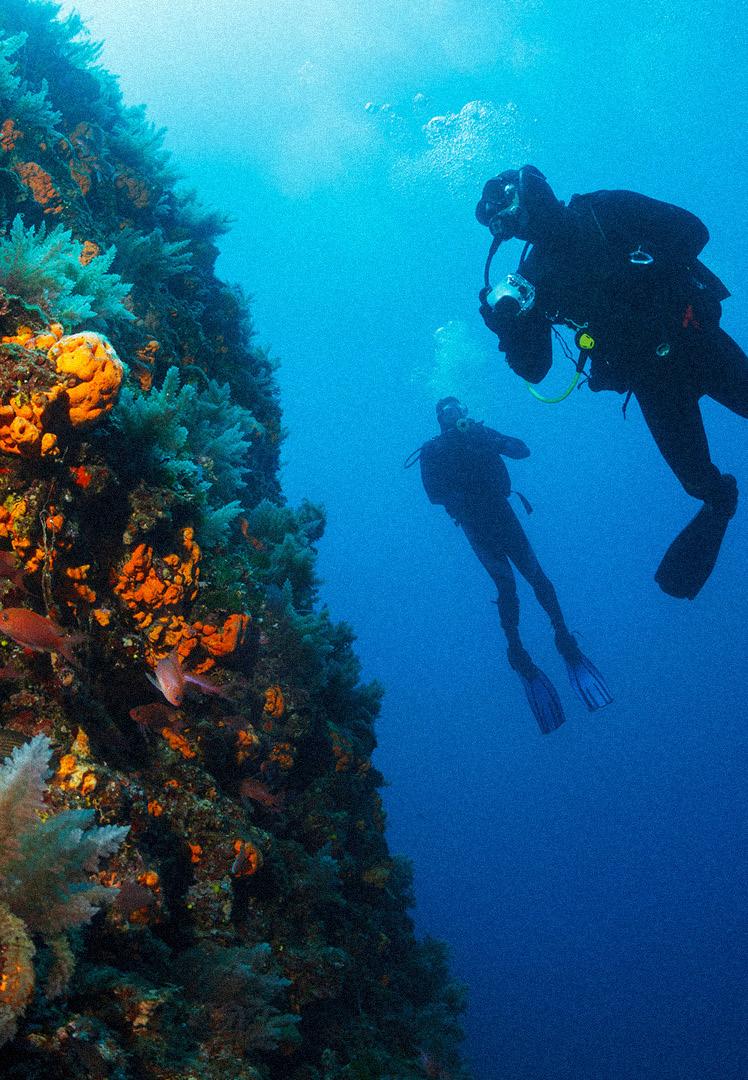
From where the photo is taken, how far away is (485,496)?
1095 centimetres

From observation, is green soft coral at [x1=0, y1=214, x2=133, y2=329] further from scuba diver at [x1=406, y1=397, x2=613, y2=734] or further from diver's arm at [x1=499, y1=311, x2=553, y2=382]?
scuba diver at [x1=406, y1=397, x2=613, y2=734]

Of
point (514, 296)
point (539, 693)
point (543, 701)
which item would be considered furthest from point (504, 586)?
point (514, 296)

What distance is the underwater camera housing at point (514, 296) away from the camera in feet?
17.7

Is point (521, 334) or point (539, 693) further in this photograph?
point (539, 693)

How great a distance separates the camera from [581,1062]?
87.2 feet

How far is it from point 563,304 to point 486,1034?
3623cm

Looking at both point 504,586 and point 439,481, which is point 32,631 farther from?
point 504,586

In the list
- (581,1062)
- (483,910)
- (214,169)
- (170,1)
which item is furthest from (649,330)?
(214,169)

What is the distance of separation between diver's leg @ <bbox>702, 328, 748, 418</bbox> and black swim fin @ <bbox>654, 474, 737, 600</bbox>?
0.75 m

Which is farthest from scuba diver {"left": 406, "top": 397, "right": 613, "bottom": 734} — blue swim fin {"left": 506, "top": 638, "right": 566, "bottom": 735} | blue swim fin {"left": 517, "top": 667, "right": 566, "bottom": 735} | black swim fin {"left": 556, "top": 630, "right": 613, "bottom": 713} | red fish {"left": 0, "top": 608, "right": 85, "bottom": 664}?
red fish {"left": 0, "top": 608, "right": 85, "bottom": 664}

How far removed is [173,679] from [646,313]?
203 inches

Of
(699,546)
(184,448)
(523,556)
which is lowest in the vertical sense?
(184,448)

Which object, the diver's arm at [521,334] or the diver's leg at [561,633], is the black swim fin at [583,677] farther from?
the diver's arm at [521,334]

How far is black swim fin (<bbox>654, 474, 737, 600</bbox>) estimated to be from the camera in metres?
5.45
